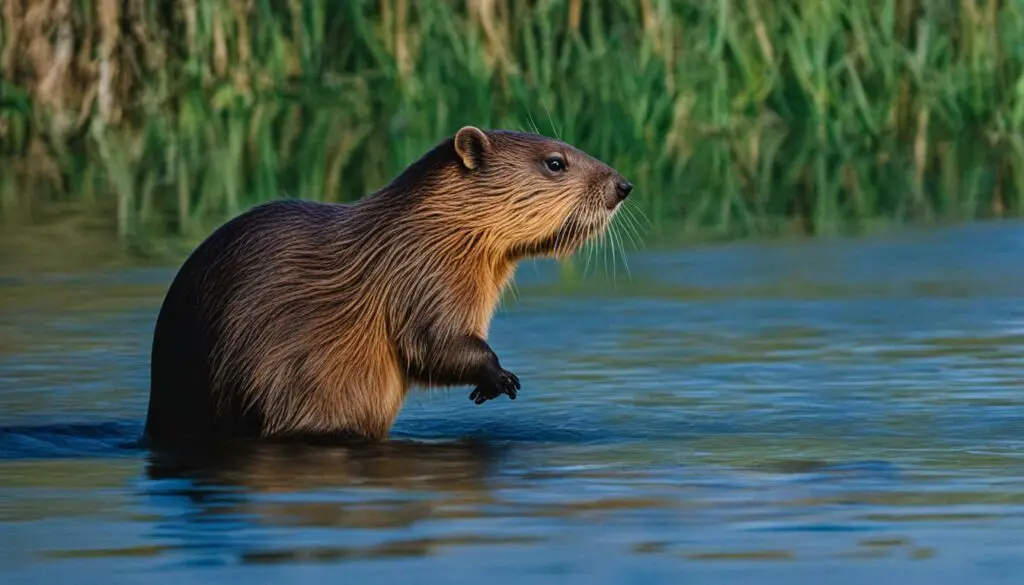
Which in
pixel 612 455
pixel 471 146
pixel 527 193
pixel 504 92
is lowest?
pixel 612 455

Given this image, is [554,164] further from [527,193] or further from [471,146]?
[471,146]

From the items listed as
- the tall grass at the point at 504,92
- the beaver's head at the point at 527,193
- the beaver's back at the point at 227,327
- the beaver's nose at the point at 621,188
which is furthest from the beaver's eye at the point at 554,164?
the tall grass at the point at 504,92

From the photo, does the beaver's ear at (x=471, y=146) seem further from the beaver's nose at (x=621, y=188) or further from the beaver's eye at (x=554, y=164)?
the beaver's nose at (x=621, y=188)

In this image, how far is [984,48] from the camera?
1388 cm

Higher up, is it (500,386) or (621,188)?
(621,188)

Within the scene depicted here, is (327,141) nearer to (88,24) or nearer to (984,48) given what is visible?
(88,24)

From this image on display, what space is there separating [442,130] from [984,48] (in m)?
2.89

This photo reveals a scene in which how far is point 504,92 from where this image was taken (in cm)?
1374

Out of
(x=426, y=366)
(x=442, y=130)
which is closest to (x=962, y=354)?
(x=426, y=366)

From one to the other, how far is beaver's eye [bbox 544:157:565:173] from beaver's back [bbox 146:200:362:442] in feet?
2.86

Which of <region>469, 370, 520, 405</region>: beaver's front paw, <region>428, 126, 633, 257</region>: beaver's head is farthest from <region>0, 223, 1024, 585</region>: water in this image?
<region>428, 126, 633, 257</region>: beaver's head

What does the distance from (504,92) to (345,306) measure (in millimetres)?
7095

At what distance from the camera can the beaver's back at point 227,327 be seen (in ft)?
21.6

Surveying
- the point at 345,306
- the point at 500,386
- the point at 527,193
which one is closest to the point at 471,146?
the point at 527,193
